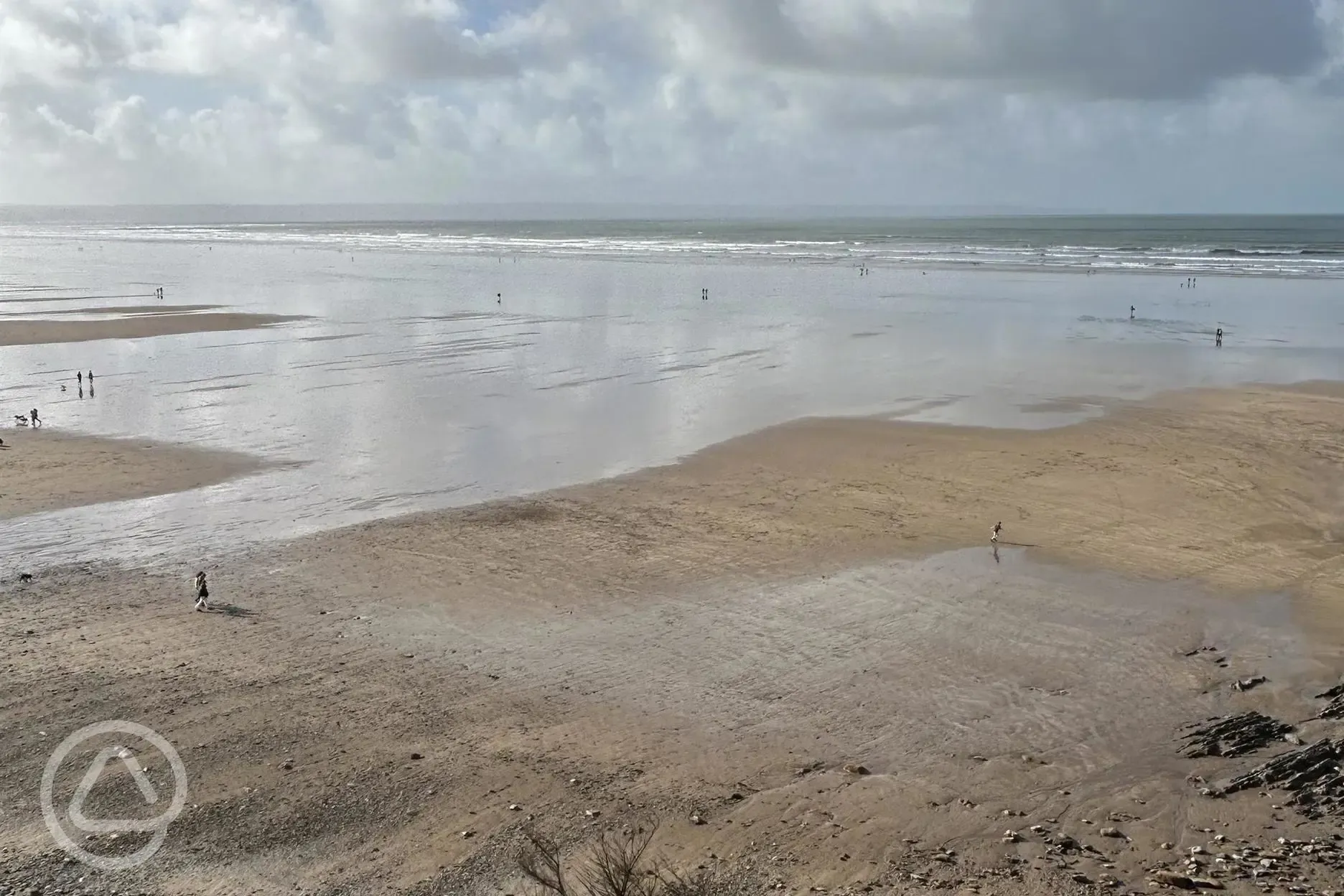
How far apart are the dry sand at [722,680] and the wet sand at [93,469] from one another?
5.64 meters

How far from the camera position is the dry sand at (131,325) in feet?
153

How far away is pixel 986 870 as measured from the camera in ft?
31.0

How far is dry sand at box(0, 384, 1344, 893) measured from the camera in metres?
10.0

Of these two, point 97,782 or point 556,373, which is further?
point 556,373

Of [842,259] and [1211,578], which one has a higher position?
[842,259]

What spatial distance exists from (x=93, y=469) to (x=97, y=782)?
612 inches

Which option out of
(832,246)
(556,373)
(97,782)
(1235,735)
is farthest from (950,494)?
(832,246)

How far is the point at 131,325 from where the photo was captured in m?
50.8

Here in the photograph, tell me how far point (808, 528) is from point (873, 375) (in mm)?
17868

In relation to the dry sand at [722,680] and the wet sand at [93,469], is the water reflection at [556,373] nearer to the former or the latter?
the wet sand at [93,469]

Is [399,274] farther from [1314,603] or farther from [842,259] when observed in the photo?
[1314,603]

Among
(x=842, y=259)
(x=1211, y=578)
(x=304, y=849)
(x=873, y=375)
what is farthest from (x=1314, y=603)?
(x=842, y=259)

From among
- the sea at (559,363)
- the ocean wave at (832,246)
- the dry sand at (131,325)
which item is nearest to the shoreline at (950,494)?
the sea at (559,363)

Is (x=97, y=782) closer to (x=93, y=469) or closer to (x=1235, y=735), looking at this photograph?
(x=1235, y=735)
